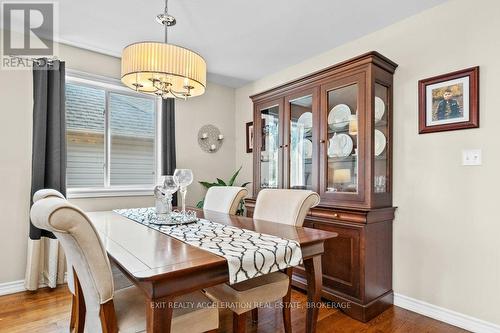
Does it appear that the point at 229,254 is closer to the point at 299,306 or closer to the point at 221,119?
the point at 299,306

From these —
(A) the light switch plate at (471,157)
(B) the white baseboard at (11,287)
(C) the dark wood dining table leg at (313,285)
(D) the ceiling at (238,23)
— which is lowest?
(B) the white baseboard at (11,287)

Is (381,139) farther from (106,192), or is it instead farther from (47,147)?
(47,147)

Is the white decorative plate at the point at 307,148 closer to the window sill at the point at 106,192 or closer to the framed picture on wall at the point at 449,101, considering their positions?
the framed picture on wall at the point at 449,101

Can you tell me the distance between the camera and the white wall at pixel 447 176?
6.15 ft

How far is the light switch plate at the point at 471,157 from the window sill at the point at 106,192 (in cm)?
300

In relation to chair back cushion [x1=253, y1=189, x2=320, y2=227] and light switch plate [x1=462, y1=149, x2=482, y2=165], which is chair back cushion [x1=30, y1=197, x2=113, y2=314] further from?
light switch plate [x1=462, y1=149, x2=482, y2=165]

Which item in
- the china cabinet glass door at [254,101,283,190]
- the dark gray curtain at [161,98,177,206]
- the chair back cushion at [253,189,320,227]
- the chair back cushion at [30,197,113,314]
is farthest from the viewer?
the dark gray curtain at [161,98,177,206]

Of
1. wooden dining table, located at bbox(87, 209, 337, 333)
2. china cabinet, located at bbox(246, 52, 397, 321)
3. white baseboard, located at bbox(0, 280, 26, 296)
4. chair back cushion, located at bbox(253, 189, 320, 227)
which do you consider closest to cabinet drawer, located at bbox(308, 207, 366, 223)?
china cabinet, located at bbox(246, 52, 397, 321)

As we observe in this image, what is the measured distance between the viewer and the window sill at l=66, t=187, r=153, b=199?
2.81 metres

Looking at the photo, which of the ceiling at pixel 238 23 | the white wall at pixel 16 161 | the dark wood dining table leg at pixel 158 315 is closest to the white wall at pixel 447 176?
the ceiling at pixel 238 23

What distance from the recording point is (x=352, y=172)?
2295 mm

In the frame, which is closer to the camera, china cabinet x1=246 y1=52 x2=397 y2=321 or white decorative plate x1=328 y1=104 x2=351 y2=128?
china cabinet x1=246 y1=52 x2=397 y2=321

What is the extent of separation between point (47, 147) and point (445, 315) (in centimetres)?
354

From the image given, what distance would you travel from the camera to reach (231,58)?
3.16 m
